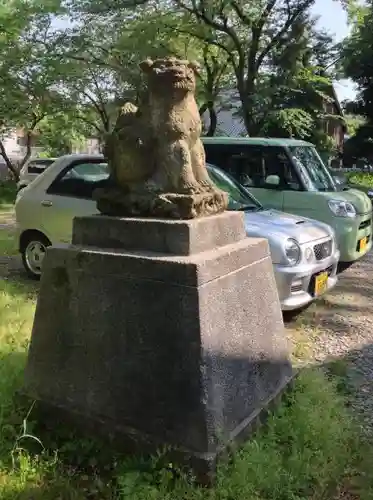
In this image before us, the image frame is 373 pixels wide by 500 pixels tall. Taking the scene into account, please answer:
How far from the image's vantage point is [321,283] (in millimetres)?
5570

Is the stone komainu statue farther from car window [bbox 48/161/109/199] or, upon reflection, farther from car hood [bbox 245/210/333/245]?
car window [bbox 48/161/109/199]

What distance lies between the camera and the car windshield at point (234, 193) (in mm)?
6051

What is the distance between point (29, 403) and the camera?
11.4 feet

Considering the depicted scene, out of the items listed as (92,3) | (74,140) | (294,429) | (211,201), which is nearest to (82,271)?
(211,201)

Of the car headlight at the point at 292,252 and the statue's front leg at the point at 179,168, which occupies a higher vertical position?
the statue's front leg at the point at 179,168

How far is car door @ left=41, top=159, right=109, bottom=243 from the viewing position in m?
6.79

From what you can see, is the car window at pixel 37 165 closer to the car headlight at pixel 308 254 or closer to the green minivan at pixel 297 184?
the green minivan at pixel 297 184

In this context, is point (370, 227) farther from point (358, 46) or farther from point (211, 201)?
point (358, 46)

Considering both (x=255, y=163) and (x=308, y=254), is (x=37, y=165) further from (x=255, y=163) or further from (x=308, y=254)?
(x=308, y=254)

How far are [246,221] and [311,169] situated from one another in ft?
9.31

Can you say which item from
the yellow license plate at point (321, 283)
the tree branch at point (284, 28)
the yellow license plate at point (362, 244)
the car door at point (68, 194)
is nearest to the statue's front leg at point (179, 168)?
the yellow license plate at point (321, 283)

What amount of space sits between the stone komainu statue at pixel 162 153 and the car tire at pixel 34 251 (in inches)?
155

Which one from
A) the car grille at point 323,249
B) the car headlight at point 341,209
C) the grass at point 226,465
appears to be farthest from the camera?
the car headlight at point 341,209

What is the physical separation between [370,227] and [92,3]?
1299 centimetres
